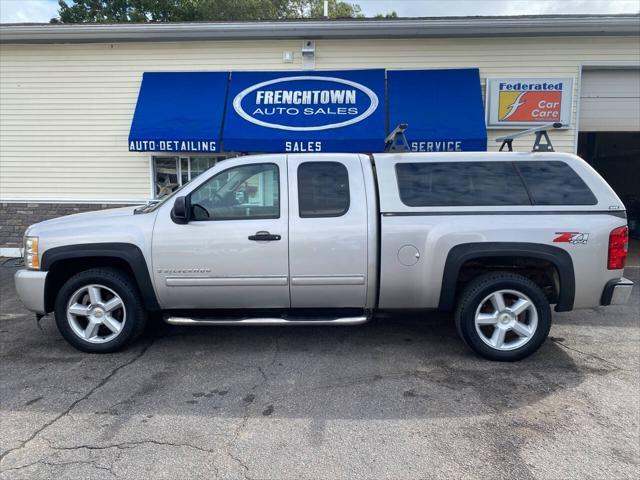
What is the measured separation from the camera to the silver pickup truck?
4.12 metres

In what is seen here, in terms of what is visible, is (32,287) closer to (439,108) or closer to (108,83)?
(108,83)

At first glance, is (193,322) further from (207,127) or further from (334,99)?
(334,99)

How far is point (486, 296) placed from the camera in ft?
13.8

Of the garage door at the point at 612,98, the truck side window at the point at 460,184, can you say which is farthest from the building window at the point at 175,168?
the garage door at the point at 612,98

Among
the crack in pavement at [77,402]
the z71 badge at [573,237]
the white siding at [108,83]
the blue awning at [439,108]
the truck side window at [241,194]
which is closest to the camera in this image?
the crack in pavement at [77,402]

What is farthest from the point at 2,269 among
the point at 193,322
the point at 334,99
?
the point at 334,99

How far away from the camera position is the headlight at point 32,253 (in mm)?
4344

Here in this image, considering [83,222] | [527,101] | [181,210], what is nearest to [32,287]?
[83,222]

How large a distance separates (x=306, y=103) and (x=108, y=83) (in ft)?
13.9

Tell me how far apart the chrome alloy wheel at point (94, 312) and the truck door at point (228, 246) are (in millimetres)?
522

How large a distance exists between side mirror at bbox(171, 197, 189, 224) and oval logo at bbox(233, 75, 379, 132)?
4731 mm

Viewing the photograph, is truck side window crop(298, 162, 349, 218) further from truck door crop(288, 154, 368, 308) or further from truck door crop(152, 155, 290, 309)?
Result: truck door crop(152, 155, 290, 309)

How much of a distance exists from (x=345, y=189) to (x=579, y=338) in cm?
317

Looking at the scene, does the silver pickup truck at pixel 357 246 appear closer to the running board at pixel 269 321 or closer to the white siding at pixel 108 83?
the running board at pixel 269 321
